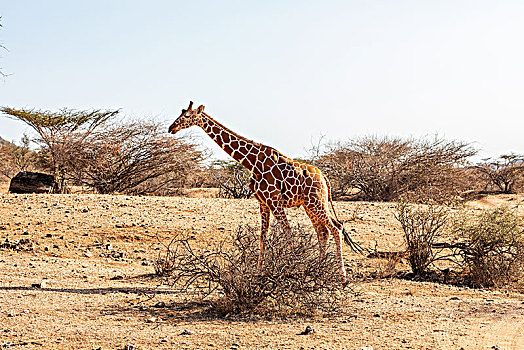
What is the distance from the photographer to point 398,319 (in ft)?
21.1

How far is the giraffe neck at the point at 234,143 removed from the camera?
8172mm

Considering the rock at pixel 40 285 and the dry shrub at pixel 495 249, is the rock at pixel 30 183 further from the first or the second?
the dry shrub at pixel 495 249

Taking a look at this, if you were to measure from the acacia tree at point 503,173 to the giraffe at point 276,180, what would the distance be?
2109cm

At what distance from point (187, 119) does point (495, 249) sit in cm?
527

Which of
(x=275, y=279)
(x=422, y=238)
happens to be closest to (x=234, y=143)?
(x=275, y=279)

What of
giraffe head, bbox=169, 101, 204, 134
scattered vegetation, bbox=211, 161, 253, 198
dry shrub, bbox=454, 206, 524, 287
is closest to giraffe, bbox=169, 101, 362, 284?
giraffe head, bbox=169, 101, 204, 134

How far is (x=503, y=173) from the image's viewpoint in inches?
1120

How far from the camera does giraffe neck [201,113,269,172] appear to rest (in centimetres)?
817

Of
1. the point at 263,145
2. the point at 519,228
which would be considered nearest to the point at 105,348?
the point at 263,145

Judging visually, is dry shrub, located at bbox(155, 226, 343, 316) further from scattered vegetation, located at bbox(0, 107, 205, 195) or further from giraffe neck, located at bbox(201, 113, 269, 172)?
scattered vegetation, located at bbox(0, 107, 205, 195)

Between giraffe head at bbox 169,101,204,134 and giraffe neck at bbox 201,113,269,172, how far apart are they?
10 centimetres

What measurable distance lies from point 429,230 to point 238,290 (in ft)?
14.0

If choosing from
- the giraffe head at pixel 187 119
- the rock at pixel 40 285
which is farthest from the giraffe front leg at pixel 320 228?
the rock at pixel 40 285

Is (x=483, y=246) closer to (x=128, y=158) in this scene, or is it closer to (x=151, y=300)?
(x=151, y=300)
